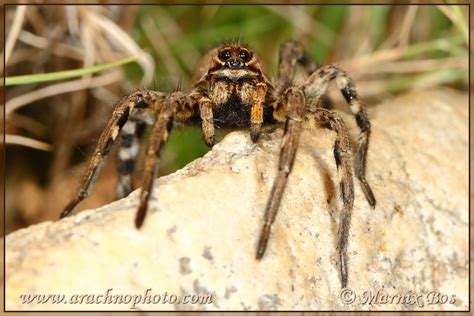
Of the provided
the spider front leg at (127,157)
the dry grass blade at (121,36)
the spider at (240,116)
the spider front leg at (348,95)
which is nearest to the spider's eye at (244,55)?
the spider at (240,116)

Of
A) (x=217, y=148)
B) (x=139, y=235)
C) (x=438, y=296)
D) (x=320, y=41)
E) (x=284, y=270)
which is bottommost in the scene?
(x=438, y=296)

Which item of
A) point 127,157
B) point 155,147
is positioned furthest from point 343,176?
point 127,157

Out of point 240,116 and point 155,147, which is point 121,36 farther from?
point 155,147

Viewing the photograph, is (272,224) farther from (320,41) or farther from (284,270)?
(320,41)

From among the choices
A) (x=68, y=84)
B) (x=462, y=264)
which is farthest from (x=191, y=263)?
(x=68, y=84)

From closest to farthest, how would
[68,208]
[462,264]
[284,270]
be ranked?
[284,270], [68,208], [462,264]

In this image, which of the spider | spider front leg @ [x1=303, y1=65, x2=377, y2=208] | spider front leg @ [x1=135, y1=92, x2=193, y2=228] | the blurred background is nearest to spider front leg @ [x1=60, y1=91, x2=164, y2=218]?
the spider

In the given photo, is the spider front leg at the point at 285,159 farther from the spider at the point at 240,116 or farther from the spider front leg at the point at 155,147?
the spider front leg at the point at 155,147
